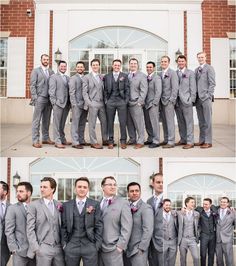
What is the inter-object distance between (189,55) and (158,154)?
4934 millimetres

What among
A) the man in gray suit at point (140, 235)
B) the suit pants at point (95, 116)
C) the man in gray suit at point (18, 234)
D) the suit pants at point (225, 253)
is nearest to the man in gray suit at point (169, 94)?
the suit pants at point (95, 116)

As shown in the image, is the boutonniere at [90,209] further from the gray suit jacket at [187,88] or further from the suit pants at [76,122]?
the gray suit jacket at [187,88]

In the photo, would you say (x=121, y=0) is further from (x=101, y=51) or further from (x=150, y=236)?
(x=150, y=236)

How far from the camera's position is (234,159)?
611cm

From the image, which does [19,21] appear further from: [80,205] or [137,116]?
[80,205]

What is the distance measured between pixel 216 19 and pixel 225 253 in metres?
5.83

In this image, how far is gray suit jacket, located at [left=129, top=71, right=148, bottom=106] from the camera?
5.75 metres

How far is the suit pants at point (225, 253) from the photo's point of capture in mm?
6066

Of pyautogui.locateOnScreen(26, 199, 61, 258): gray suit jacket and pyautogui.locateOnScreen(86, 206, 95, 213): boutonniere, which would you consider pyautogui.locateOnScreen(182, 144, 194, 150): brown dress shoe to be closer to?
pyautogui.locateOnScreen(86, 206, 95, 213): boutonniere

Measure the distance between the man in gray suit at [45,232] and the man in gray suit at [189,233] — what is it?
2.06 m

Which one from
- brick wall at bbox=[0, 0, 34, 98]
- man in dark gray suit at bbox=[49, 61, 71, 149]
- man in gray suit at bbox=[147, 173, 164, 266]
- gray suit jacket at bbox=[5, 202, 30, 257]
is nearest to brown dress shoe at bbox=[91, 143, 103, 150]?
man in dark gray suit at bbox=[49, 61, 71, 149]

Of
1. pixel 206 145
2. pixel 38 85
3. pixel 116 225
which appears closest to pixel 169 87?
pixel 206 145

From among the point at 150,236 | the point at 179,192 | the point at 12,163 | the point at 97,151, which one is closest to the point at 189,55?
the point at 179,192

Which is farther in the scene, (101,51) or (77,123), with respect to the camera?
(101,51)
